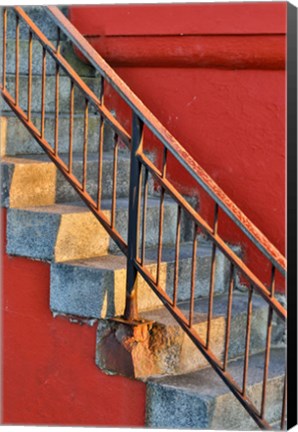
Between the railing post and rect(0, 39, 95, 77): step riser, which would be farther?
rect(0, 39, 95, 77): step riser

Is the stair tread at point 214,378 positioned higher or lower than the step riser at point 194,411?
higher

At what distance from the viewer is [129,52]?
561 cm

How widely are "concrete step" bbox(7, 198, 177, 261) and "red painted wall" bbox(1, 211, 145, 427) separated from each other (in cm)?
7

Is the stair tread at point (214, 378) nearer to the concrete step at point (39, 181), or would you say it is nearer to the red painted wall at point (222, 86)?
A: the red painted wall at point (222, 86)

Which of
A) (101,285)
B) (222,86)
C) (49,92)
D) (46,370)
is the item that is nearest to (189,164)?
(101,285)

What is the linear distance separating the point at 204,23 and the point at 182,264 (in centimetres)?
112

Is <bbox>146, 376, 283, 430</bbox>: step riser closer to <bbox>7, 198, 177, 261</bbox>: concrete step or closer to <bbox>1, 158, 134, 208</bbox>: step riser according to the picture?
<bbox>7, 198, 177, 261</bbox>: concrete step

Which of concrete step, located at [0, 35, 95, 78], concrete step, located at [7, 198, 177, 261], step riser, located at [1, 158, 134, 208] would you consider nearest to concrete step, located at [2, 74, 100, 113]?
concrete step, located at [0, 35, 95, 78]

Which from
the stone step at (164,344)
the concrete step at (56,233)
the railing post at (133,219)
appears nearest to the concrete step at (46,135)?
the concrete step at (56,233)

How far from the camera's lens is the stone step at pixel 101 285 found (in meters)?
4.64

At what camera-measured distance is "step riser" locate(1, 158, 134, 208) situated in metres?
4.90

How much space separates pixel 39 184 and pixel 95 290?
64 cm

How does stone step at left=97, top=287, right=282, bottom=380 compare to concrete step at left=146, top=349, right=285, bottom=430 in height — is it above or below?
above

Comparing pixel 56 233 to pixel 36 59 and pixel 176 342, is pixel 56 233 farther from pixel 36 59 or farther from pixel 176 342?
pixel 36 59
